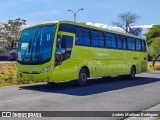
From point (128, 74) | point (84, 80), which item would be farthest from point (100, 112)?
point (128, 74)

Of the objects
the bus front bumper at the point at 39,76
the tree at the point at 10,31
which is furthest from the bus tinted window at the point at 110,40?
the tree at the point at 10,31

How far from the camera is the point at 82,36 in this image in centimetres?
1570

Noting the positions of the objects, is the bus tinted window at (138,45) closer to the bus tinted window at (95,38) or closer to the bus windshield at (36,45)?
the bus tinted window at (95,38)

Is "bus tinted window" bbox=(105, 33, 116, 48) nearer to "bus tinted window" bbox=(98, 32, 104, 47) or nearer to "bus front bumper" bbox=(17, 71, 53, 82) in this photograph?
"bus tinted window" bbox=(98, 32, 104, 47)

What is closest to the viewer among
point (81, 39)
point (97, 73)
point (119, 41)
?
point (81, 39)

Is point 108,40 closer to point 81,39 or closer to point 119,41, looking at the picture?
point 119,41

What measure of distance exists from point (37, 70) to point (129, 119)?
641cm

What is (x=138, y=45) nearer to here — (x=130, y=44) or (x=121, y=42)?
(x=130, y=44)

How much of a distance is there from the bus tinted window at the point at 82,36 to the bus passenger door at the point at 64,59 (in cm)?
56

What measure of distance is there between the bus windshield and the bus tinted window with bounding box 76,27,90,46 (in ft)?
6.24

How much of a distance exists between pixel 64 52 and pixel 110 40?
558 centimetres

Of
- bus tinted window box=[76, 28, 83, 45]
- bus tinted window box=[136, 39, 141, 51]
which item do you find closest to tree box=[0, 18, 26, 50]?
bus tinted window box=[136, 39, 141, 51]

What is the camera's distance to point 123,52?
2075cm

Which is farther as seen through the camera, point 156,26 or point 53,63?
point 156,26
